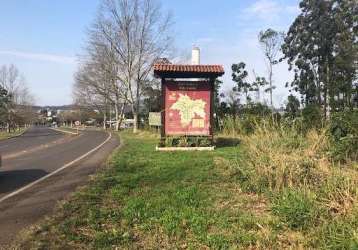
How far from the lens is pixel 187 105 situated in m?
23.5

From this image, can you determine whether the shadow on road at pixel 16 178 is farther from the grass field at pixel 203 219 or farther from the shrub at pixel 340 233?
the shrub at pixel 340 233

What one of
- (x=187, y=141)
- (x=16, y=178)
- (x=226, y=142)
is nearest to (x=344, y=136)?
(x=16, y=178)

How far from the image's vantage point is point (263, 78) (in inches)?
2687

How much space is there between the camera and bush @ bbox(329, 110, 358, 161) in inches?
420

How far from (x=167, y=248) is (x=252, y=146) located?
535 centimetres

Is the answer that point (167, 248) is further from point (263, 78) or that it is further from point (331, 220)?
point (263, 78)

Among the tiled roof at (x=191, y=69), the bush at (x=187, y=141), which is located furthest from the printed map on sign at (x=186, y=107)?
the tiled roof at (x=191, y=69)

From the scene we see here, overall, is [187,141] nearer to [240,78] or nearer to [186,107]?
[186,107]

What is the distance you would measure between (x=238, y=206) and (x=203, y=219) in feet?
3.38

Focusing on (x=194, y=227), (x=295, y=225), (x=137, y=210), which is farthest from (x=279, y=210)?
(x=137, y=210)

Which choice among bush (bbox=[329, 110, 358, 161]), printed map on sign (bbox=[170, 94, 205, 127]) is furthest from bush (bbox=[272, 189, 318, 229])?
printed map on sign (bbox=[170, 94, 205, 127])

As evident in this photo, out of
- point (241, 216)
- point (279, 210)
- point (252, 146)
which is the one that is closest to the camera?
point (279, 210)

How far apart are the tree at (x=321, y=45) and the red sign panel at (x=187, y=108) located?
35264mm

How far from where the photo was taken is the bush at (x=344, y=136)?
10672 mm
